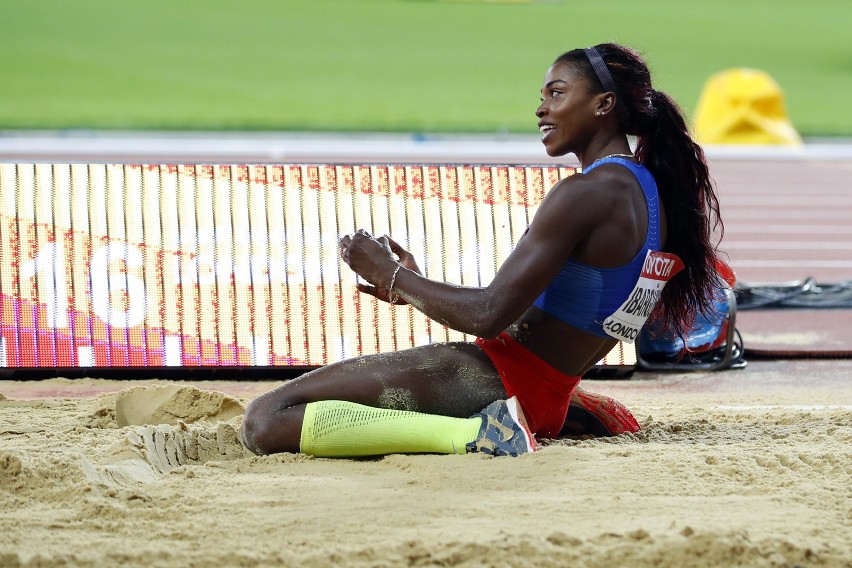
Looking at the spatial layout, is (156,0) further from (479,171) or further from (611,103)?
(611,103)

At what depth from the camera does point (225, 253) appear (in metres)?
5.71

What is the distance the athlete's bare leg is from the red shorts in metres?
0.04

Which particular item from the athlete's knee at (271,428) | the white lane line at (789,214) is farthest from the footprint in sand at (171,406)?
the white lane line at (789,214)

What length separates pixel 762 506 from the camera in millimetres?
3258

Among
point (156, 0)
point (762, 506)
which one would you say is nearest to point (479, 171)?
point (762, 506)

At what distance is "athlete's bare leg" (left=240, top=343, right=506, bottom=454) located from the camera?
3.81 m

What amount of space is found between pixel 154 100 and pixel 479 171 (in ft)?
54.9

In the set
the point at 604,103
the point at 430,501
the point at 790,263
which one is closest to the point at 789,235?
the point at 790,263

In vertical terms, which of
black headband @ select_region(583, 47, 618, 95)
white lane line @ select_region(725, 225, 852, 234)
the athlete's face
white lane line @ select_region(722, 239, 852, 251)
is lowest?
white lane line @ select_region(722, 239, 852, 251)

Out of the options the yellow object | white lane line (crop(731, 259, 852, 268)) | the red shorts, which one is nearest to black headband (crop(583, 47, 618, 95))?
the red shorts

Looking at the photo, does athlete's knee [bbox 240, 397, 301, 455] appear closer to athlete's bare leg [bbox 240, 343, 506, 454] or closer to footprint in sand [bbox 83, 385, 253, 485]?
athlete's bare leg [bbox 240, 343, 506, 454]

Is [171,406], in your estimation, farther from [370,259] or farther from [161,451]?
[370,259]

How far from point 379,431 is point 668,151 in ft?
4.40

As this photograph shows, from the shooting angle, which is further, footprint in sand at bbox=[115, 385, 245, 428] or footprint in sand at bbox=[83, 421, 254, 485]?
footprint in sand at bbox=[115, 385, 245, 428]
